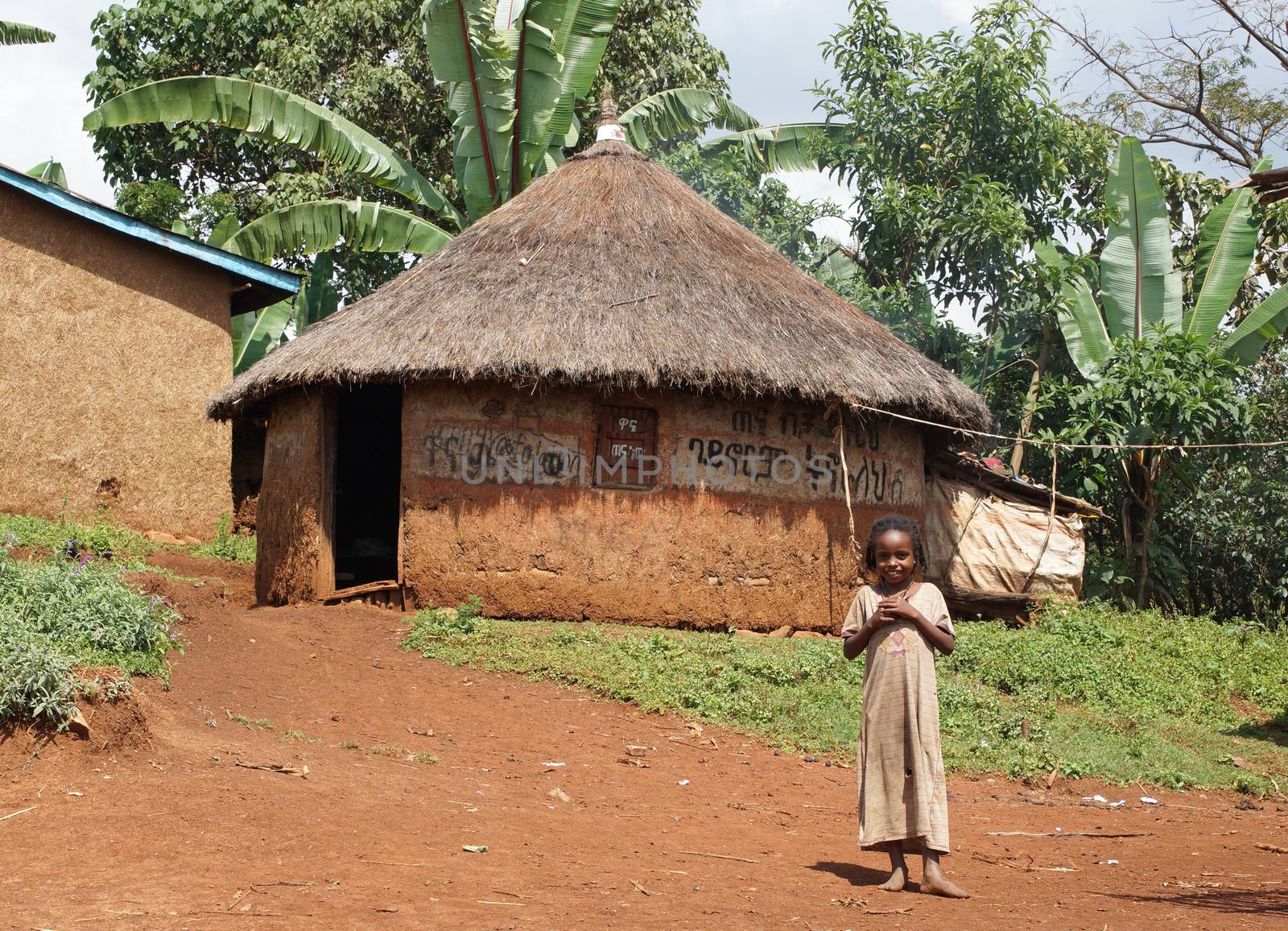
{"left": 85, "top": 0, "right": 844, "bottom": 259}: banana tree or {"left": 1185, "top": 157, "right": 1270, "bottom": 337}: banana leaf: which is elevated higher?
{"left": 85, "top": 0, "right": 844, "bottom": 259}: banana tree

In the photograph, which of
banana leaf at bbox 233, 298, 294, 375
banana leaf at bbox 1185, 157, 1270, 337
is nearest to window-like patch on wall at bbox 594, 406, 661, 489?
banana leaf at bbox 1185, 157, 1270, 337

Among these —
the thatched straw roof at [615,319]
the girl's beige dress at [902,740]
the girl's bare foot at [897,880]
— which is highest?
the thatched straw roof at [615,319]

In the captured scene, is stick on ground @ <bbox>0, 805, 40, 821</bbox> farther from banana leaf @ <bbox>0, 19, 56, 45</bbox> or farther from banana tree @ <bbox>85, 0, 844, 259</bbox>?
banana leaf @ <bbox>0, 19, 56, 45</bbox>

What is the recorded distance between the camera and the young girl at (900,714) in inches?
183

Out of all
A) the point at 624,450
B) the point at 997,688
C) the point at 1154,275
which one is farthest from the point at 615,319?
the point at 1154,275

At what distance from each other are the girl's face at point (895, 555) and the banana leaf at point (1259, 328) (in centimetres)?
981

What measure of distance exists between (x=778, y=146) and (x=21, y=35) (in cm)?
972

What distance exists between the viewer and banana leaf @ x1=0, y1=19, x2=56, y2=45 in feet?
54.2

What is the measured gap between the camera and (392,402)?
14508mm

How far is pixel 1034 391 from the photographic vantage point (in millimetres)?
15273

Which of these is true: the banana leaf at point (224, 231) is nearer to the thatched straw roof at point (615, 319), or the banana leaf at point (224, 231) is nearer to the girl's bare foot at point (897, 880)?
the thatched straw roof at point (615, 319)

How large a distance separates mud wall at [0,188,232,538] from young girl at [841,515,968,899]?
1059 cm

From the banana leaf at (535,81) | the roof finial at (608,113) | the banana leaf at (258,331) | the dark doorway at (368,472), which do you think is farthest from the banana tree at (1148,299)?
the banana leaf at (258,331)

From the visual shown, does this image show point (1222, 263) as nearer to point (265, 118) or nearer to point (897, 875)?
point (265, 118)
